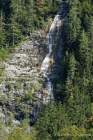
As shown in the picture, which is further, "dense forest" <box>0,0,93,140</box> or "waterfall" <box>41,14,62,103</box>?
"waterfall" <box>41,14,62,103</box>

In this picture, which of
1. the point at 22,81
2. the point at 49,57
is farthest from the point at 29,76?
the point at 49,57

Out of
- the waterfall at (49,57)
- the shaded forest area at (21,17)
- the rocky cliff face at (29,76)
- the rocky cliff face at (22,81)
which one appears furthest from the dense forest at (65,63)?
the rocky cliff face at (22,81)

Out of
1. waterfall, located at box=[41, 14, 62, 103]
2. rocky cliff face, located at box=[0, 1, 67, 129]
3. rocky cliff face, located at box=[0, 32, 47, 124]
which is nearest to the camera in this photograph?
rocky cliff face, located at box=[0, 32, 47, 124]

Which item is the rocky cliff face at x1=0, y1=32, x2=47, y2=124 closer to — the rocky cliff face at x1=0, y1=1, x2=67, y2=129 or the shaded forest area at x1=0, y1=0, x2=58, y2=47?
the rocky cliff face at x1=0, y1=1, x2=67, y2=129

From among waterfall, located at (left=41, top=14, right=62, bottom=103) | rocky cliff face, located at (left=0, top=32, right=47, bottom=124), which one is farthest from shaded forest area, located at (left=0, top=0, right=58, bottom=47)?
rocky cliff face, located at (left=0, top=32, right=47, bottom=124)

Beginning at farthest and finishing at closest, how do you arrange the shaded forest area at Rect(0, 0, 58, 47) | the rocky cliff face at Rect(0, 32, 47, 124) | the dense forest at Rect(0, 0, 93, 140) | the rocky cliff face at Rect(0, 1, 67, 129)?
the shaded forest area at Rect(0, 0, 58, 47) < the rocky cliff face at Rect(0, 1, 67, 129) < the rocky cliff face at Rect(0, 32, 47, 124) < the dense forest at Rect(0, 0, 93, 140)

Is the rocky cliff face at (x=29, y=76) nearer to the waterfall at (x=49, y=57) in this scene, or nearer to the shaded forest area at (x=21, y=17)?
the waterfall at (x=49, y=57)

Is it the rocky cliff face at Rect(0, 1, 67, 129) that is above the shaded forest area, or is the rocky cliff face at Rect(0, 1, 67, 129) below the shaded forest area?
below

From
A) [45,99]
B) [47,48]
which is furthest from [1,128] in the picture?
[47,48]
